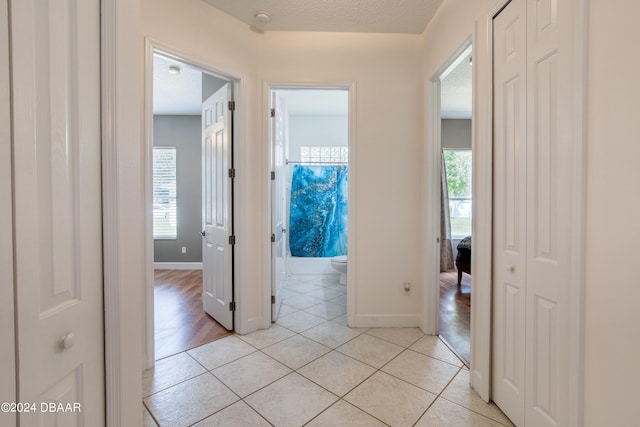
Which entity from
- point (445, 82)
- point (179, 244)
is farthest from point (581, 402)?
point (179, 244)

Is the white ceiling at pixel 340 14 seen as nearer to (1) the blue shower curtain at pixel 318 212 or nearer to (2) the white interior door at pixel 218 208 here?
(2) the white interior door at pixel 218 208

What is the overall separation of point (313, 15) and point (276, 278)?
2.50 m

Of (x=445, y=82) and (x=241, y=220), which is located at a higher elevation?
(x=445, y=82)

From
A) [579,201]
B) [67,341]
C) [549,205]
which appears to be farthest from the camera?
[549,205]

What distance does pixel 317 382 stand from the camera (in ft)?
6.12

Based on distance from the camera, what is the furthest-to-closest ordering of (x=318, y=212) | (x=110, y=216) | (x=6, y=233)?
(x=318, y=212) → (x=110, y=216) → (x=6, y=233)

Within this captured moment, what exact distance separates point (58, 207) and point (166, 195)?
16.4 feet

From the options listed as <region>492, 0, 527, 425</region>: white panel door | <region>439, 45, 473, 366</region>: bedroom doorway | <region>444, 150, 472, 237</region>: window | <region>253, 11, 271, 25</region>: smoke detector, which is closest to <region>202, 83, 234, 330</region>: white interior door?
<region>253, 11, 271, 25</region>: smoke detector

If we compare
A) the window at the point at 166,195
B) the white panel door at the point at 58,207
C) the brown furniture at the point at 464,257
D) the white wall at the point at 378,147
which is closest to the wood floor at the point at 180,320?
the window at the point at 166,195

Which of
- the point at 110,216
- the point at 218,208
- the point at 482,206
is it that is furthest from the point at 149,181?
the point at 482,206

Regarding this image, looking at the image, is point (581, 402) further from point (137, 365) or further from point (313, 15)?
point (313, 15)

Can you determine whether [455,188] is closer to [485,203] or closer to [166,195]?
[485,203]

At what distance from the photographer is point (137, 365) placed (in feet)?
3.38

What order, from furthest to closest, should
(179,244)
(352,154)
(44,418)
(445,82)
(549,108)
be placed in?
(179,244)
(445,82)
(352,154)
(549,108)
(44,418)
